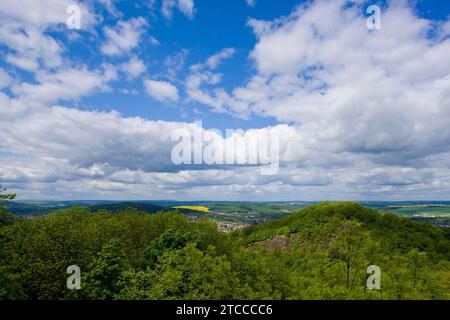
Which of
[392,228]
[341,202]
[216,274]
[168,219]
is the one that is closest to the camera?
[216,274]

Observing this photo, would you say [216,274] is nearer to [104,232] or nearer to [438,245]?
[104,232]

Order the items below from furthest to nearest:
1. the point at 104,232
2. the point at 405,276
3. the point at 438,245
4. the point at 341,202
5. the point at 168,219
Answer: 1. the point at 341,202
2. the point at 438,245
3. the point at 168,219
4. the point at 104,232
5. the point at 405,276

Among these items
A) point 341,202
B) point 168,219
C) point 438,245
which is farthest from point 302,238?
point 168,219

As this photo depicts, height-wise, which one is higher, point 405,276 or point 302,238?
point 405,276

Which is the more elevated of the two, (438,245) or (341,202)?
(341,202)
